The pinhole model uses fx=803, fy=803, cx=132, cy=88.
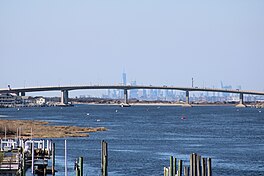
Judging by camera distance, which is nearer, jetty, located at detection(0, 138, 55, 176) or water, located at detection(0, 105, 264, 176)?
jetty, located at detection(0, 138, 55, 176)

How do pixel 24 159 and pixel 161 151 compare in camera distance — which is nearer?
pixel 24 159

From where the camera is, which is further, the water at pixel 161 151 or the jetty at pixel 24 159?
the water at pixel 161 151

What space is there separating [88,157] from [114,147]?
38.6 feet

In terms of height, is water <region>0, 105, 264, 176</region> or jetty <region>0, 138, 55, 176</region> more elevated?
jetty <region>0, 138, 55, 176</region>

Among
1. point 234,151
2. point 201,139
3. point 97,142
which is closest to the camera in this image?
point 234,151

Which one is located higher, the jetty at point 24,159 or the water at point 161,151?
the jetty at point 24,159

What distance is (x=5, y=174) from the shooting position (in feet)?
157

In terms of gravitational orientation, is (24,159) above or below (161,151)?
above

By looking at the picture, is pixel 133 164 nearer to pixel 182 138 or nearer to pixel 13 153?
pixel 13 153

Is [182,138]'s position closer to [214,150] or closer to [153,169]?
[214,150]

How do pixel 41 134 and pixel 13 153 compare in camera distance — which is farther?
pixel 41 134

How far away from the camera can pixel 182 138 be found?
3607 inches

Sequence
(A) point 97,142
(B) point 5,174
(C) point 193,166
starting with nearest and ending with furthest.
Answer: (C) point 193,166 < (B) point 5,174 < (A) point 97,142

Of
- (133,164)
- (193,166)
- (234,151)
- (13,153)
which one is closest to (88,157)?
(133,164)
